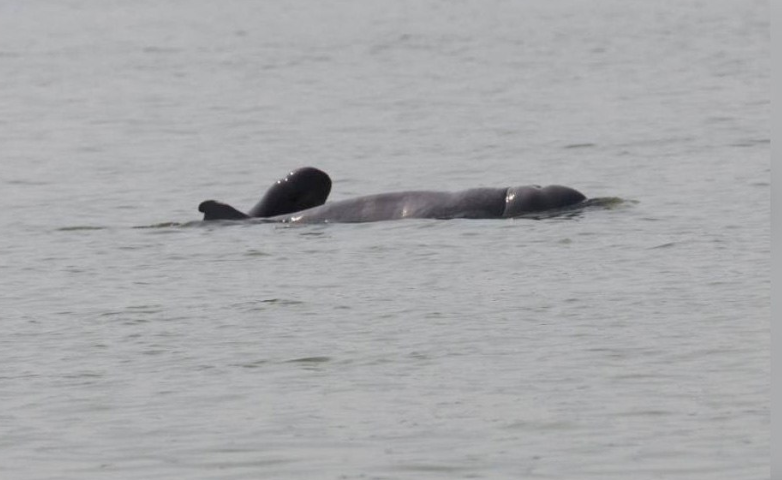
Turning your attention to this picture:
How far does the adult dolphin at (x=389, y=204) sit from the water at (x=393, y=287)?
0.96 feet

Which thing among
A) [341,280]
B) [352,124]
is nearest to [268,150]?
[352,124]

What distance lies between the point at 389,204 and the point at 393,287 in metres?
3.63

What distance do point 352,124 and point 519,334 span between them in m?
15.4

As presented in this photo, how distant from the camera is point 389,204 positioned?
1798 centimetres

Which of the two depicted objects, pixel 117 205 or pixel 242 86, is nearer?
pixel 117 205

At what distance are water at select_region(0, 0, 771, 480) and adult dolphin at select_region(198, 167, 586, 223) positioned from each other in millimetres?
292

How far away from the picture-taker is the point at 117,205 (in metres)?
20.2

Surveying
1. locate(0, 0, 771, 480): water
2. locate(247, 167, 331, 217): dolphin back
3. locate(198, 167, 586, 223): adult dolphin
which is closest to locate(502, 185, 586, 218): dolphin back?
locate(198, 167, 586, 223): adult dolphin

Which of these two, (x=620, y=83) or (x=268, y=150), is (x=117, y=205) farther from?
(x=620, y=83)

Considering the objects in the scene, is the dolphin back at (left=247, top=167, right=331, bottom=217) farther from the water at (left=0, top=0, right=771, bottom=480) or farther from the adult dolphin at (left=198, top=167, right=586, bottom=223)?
the water at (left=0, top=0, right=771, bottom=480)

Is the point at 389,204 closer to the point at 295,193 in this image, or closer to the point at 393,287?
the point at 295,193

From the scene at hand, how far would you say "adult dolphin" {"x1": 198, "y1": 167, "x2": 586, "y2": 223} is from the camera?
58.0 feet

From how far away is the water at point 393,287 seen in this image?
32.6ft

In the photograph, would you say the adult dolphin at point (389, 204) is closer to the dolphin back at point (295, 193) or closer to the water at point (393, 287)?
the dolphin back at point (295, 193)
